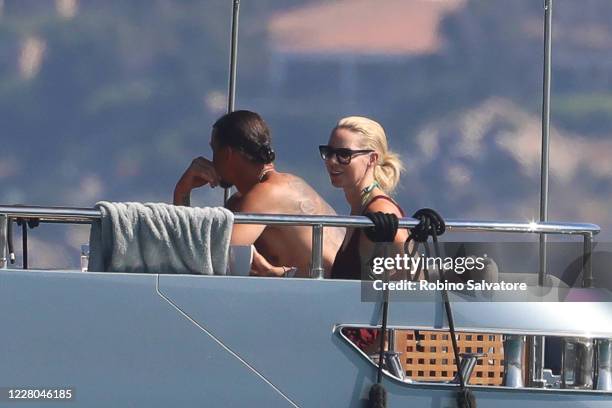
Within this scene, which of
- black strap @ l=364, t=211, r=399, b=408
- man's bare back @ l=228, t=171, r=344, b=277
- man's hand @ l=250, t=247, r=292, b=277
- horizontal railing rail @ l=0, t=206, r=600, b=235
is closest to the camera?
horizontal railing rail @ l=0, t=206, r=600, b=235

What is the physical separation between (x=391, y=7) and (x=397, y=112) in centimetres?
55

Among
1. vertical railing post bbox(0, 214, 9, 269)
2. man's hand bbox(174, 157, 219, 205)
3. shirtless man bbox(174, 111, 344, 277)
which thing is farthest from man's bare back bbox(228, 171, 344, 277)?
vertical railing post bbox(0, 214, 9, 269)

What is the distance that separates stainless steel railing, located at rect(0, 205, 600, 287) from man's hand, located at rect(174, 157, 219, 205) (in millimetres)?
755

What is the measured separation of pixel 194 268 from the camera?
426 cm

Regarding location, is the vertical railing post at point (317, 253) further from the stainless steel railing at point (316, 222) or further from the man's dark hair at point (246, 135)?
the man's dark hair at point (246, 135)

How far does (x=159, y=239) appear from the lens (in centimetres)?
421

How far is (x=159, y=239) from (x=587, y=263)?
1.56 m

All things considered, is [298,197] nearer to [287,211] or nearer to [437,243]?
[287,211]

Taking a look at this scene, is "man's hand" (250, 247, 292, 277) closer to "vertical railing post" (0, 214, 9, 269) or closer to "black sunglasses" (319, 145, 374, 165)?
"black sunglasses" (319, 145, 374, 165)

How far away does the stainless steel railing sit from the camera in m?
4.12

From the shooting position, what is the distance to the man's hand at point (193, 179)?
16.4 ft

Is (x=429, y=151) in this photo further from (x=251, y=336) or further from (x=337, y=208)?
(x=251, y=336)

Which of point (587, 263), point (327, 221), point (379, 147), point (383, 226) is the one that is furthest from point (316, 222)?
point (587, 263)

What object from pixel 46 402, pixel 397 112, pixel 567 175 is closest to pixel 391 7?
pixel 397 112
